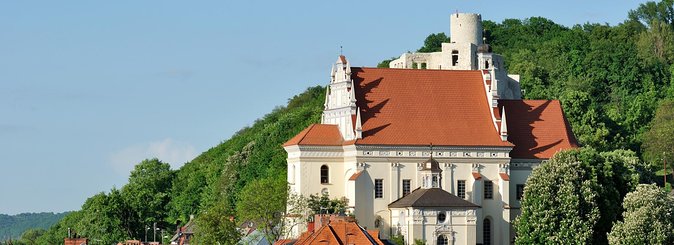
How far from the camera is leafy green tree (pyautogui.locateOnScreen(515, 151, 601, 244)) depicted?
101938mm

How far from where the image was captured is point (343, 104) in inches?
4483

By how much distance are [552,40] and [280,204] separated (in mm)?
65251

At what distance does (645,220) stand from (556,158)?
6553mm

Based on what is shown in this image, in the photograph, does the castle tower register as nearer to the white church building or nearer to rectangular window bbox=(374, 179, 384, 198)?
the white church building

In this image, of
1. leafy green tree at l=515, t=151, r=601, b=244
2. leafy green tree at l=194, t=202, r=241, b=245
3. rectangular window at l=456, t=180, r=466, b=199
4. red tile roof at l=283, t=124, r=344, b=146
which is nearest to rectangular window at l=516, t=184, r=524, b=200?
Result: rectangular window at l=456, t=180, r=466, b=199

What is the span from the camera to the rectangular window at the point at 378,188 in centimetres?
11056

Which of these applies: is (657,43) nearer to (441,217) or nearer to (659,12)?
(659,12)

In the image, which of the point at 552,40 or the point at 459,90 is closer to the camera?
the point at 459,90

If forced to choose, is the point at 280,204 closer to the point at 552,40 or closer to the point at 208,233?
the point at 208,233

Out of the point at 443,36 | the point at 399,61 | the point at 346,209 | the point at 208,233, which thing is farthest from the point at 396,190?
the point at 443,36

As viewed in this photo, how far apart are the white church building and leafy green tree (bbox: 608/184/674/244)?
9.82 meters

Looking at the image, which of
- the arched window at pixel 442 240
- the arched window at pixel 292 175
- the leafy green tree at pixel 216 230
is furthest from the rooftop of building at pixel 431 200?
the leafy green tree at pixel 216 230

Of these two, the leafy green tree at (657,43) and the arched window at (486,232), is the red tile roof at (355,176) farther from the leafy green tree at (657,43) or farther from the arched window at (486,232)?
the leafy green tree at (657,43)

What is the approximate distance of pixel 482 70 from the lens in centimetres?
11781
